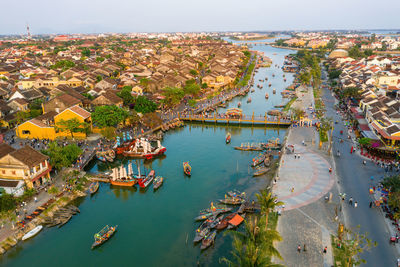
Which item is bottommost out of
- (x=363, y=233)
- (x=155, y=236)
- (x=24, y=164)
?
(x=155, y=236)

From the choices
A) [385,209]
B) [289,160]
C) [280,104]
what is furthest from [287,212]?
[280,104]

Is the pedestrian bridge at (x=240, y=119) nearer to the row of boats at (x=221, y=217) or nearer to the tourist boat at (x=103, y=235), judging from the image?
the row of boats at (x=221, y=217)

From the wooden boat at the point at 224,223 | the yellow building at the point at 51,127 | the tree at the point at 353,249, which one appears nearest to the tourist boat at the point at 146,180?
the wooden boat at the point at 224,223

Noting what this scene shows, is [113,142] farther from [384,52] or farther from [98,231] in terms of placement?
[384,52]

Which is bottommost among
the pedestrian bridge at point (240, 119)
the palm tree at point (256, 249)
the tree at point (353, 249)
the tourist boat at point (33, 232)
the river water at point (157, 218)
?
the river water at point (157, 218)

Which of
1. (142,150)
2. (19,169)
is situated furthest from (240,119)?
(19,169)


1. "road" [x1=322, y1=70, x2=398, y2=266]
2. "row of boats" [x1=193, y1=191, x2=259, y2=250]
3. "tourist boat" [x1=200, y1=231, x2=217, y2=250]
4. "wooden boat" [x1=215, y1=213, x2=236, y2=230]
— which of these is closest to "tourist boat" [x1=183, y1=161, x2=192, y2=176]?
"row of boats" [x1=193, y1=191, x2=259, y2=250]
